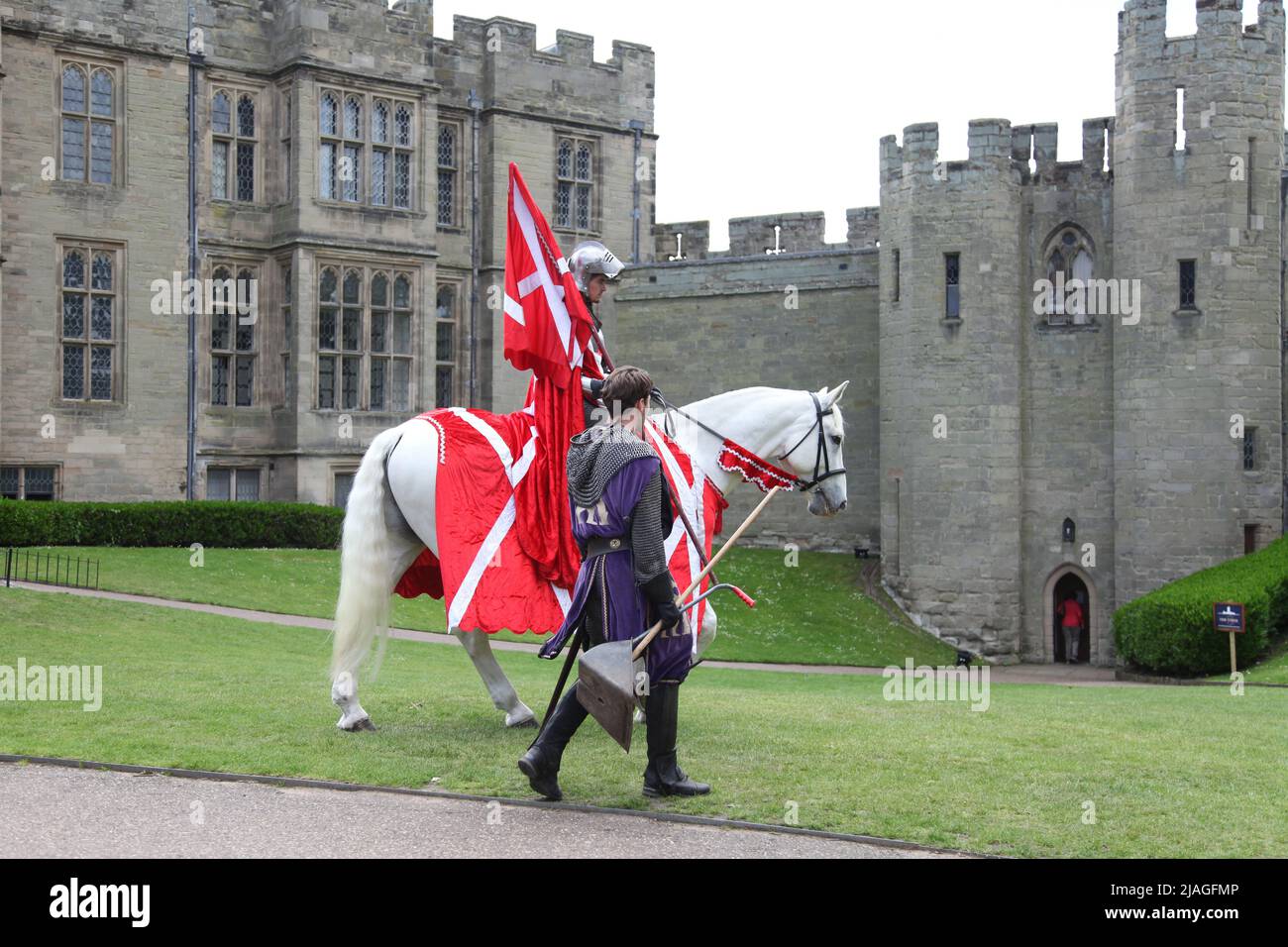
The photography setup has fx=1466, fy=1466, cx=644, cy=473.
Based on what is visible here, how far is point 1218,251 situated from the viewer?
2889cm

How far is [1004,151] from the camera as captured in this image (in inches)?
1219

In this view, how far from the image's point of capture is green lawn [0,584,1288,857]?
7.63 m

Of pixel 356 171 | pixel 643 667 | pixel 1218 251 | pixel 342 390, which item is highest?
pixel 356 171

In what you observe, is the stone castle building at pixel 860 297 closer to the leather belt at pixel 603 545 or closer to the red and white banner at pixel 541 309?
the red and white banner at pixel 541 309

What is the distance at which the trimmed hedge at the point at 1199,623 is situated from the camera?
23.9 metres

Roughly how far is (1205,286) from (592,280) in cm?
2152

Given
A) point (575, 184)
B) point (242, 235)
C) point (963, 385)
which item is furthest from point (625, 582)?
point (575, 184)

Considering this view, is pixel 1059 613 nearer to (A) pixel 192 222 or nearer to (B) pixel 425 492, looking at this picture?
(A) pixel 192 222

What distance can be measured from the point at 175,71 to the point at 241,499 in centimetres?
905

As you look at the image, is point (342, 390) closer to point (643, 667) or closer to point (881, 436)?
point (881, 436)

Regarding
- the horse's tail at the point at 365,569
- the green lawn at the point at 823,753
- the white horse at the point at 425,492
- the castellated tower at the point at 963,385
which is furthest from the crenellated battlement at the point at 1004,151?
the horse's tail at the point at 365,569

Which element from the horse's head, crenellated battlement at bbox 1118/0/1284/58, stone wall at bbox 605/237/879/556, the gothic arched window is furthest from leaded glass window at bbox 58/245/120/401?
the horse's head
